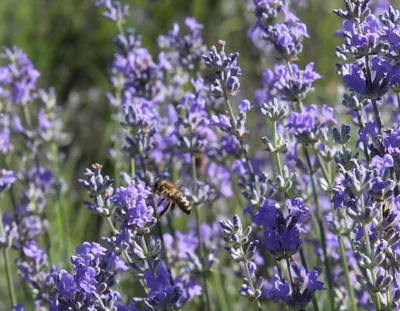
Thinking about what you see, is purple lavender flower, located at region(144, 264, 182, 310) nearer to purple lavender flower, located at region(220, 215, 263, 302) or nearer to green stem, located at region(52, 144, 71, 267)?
purple lavender flower, located at region(220, 215, 263, 302)

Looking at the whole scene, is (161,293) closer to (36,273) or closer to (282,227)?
(282,227)

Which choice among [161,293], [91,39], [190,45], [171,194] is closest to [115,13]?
[190,45]

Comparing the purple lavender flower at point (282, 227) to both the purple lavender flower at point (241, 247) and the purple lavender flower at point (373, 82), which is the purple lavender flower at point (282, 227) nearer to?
the purple lavender flower at point (241, 247)

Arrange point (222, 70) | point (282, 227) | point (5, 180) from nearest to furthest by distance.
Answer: point (282, 227), point (222, 70), point (5, 180)

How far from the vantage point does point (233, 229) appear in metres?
2.06

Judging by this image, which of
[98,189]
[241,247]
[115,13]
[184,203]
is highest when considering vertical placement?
[115,13]

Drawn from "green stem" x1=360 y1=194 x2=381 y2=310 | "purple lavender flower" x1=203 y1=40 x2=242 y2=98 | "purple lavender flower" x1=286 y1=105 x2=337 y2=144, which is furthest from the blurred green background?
"green stem" x1=360 y1=194 x2=381 y2=310

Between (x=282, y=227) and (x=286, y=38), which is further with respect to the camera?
(x=286, y=38)

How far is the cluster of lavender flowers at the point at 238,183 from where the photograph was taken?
1.97m

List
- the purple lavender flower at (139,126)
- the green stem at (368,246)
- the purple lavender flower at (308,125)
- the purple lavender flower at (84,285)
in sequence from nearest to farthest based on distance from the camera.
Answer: the green stem at (368,246), the purple lavender flower at (84,285), the purple lavender flower at (308,125), the purple lavender flower at (139,126)

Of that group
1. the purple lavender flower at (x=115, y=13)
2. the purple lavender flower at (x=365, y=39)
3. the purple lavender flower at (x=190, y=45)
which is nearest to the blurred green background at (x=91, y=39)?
the purple lavender flower at (x=115, y=13)

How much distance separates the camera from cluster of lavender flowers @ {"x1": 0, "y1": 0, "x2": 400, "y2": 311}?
6.47ft

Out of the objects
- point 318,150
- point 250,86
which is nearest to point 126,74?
point 318,150

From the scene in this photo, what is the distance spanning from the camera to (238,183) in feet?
9.55
